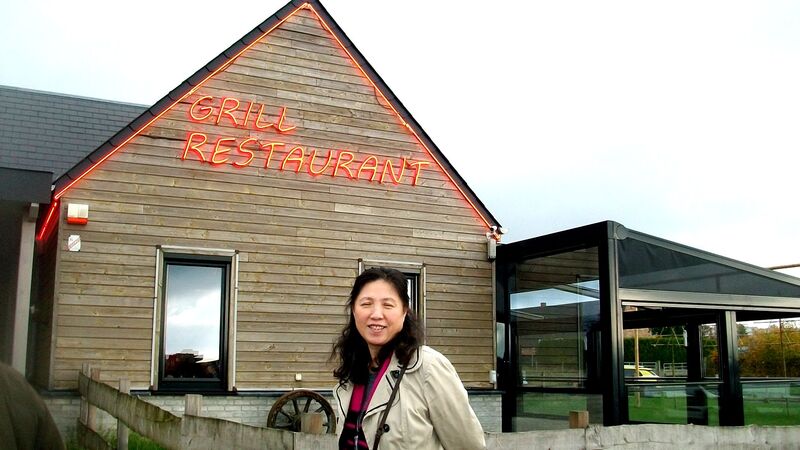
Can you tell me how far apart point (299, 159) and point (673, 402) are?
5.79 metres

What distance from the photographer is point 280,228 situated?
11.7 meters

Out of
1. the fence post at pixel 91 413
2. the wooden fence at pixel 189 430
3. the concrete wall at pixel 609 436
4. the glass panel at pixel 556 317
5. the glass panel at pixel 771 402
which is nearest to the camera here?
the wooden fence at pixel 189 430

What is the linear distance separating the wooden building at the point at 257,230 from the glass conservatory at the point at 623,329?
1.82ft

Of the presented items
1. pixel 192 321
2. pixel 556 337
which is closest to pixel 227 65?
pixel 192 321

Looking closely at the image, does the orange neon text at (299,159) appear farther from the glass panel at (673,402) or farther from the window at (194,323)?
the glass panel at (673,402)

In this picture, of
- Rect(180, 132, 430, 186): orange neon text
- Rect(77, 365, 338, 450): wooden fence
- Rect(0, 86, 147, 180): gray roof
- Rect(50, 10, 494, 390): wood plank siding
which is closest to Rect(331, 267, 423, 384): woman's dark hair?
Rect(77, 365, 338, 450): wooden fence

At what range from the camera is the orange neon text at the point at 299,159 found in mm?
11422

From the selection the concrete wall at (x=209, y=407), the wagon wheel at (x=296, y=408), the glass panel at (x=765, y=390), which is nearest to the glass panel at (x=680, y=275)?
the glass panel at (x=765, y=390)

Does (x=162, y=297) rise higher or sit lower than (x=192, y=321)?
higher

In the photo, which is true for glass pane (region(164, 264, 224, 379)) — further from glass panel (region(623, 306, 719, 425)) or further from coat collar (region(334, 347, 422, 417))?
coat collar (region(334, 347, 422, 417))

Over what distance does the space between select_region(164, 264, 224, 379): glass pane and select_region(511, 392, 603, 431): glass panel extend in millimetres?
4378

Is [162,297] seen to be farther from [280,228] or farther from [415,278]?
[415,278]

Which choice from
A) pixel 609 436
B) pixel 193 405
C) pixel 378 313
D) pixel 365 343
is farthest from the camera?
pixel 609 436

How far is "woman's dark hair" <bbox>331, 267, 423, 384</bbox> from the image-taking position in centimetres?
312
